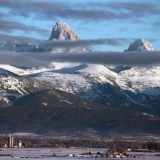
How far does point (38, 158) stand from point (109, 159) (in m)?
18.1

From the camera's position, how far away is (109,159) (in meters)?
200

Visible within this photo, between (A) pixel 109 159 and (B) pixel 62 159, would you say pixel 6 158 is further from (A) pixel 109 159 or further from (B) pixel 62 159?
(A) pixel 109 159

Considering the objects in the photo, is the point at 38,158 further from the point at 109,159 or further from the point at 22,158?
the point at 109,159

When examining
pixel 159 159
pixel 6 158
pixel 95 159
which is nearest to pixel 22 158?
pixel 6 158

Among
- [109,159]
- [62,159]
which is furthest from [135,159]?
[62,159]

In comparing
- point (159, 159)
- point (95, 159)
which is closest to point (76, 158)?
point (95, 159)

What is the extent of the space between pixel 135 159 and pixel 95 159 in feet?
31.8

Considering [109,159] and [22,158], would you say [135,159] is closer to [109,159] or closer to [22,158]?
[109,159]

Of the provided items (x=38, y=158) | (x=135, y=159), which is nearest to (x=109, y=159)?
(x=135, y=159)

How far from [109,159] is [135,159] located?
5.70 metres

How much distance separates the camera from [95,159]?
637 feet

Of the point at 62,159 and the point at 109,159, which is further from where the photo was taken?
the point at 109,159

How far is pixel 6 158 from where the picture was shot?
189m

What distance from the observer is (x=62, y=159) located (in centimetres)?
18725
